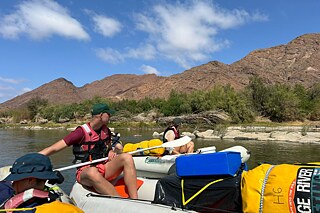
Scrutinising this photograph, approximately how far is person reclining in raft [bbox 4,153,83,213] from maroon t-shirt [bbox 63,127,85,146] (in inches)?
65.4

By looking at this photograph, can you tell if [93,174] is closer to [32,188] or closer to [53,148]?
[53,148]

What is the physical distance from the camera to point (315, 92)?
44.0 metres

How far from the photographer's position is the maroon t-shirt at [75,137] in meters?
3.49

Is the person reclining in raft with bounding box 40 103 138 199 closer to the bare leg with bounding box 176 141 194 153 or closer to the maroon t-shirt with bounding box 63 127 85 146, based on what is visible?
the maroon t-shirt with bounding box 63 127 85 146

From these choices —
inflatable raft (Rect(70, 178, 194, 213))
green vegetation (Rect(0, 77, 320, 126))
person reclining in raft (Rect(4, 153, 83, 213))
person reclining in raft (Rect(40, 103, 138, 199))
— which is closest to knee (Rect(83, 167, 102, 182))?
person reclining in raft (Rect(40, 103, 138, 199))

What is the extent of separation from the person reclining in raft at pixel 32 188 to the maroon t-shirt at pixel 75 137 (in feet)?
5.45

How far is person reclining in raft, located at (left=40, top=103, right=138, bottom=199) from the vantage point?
3467 millimetres

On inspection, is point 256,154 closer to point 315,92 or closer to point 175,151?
point 175,151

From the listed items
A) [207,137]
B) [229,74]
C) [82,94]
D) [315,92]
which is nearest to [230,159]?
[207,137]

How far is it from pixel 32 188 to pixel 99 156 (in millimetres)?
2114

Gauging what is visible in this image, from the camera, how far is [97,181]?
136 inches

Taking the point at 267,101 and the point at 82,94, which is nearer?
the point at 267,101

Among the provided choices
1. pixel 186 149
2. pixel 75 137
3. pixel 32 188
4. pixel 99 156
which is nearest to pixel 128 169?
pixel 99 156

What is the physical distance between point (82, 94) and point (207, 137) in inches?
6276
